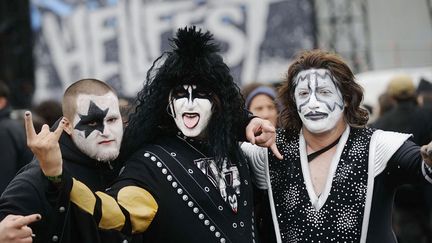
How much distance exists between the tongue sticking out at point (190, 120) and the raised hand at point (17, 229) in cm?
94

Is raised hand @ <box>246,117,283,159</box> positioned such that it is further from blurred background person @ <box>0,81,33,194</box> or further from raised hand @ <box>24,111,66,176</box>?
blurred background person @ <box>0,81,33,194</box>

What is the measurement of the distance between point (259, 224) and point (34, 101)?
1164 cm

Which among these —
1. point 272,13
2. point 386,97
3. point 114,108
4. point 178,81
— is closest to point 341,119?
point 178,81

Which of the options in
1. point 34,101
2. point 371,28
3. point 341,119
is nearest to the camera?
point 341,119

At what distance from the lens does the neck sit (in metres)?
4.14

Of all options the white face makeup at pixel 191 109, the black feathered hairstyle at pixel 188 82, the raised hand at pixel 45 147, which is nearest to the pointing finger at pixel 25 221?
the raised hand at pixel 45 147

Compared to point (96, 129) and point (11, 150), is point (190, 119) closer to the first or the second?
point (96, 129)

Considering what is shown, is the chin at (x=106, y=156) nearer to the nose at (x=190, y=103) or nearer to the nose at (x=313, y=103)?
the nose at (x=190, y=103)

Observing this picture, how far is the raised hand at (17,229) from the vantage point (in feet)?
10.6

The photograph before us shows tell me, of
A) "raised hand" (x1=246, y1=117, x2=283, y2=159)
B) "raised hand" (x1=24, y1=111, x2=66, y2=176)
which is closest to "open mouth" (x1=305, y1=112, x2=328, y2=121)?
"raised hand" (x1=246, y1=117, x2=283, y2=159)

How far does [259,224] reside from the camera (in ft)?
14.0

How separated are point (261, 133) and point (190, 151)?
338mm

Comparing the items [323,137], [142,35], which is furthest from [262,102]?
[142,35]

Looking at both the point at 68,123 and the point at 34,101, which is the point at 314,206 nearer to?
the point at 68,123
